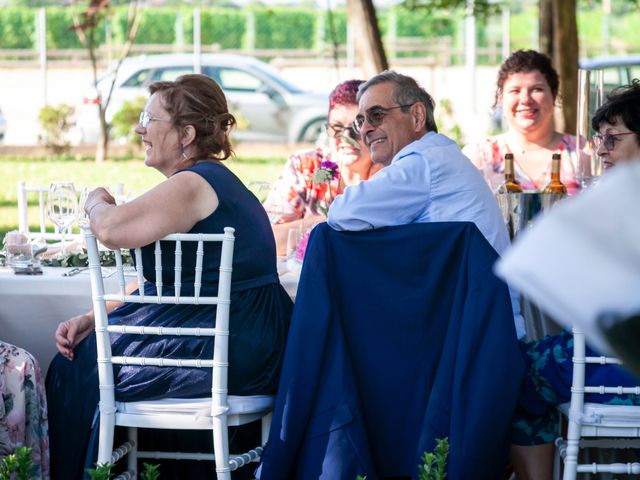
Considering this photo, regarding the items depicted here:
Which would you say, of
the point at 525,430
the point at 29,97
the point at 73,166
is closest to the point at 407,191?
the point at 525,430

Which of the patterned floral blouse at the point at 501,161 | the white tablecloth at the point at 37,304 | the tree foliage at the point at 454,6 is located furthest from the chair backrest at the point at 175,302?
the tree foliage at the point at 454,6

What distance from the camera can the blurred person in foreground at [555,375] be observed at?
9.45 ft

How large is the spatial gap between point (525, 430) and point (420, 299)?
55 cm

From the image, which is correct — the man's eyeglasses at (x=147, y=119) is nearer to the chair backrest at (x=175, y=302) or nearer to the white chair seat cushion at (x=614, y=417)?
the chair backrest at (x=175, y=302)

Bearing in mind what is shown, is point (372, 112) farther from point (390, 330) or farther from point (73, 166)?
point (73, 166)

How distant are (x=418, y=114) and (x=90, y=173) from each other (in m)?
9.08

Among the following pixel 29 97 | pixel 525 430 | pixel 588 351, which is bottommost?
pixel 525 430

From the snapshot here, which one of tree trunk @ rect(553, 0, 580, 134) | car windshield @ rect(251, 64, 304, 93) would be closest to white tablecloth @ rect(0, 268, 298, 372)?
tree trunk @ rect(553, 0, 580, 134)

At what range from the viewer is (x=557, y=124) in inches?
295

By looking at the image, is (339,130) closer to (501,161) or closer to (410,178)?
(501,161)

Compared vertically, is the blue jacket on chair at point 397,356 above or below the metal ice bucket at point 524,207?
below

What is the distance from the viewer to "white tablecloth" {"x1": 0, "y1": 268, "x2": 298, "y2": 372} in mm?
3312

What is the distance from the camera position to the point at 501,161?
4.72 metres

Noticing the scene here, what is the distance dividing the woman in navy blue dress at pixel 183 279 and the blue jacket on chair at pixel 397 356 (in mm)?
252
